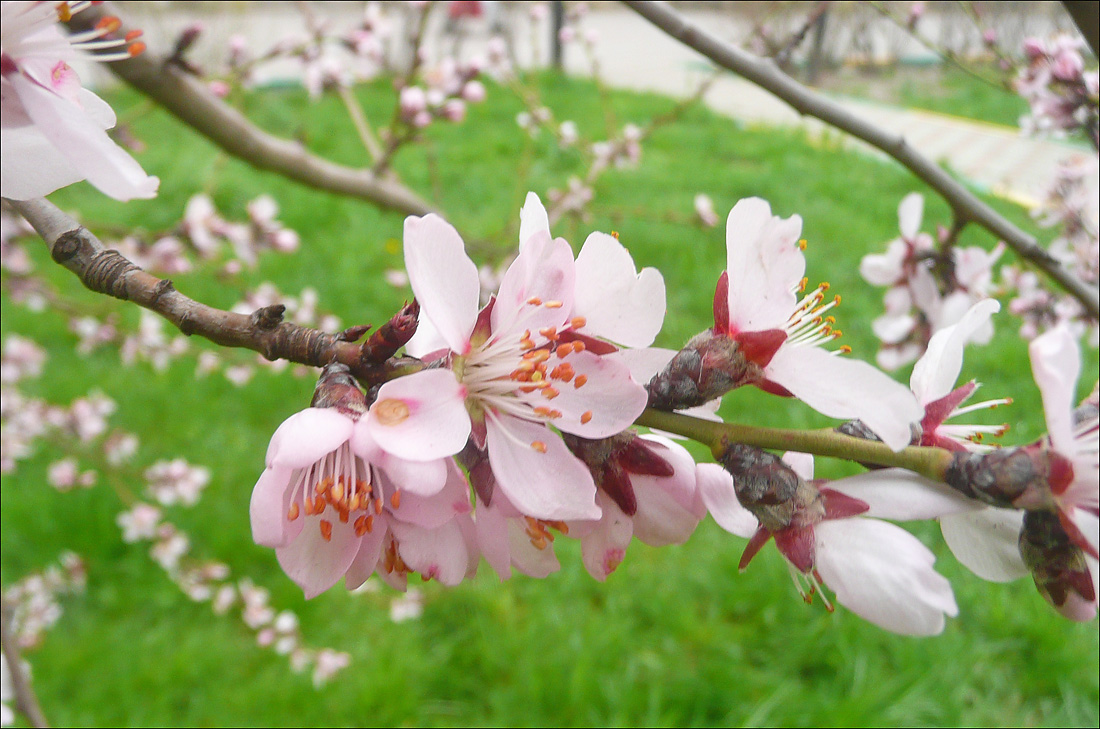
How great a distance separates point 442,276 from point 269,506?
15cm

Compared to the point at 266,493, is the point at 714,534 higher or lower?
lower

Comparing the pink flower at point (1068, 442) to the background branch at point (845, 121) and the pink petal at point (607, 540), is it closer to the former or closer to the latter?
the pink petal at point (607, 540)

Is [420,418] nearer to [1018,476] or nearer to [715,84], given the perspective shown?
[1018,476]

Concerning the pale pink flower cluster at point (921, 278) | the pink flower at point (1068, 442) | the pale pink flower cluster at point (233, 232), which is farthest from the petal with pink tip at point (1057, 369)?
the pale pink flower cluster at point (233, 232)

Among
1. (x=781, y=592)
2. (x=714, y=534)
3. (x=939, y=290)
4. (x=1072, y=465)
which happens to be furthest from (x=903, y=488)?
(x=714, y=534)

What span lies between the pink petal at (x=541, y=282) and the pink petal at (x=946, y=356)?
227 mm

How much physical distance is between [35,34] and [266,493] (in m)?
0.26

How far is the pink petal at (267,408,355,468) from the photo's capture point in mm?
408

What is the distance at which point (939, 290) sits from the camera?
1410mm

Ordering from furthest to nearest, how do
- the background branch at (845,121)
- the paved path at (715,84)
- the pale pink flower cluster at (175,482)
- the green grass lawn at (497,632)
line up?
the paved path at (715,84) < the pale pink flower cluster at (175,482) < the green grass lawn at (497,632) < the background branch at (845,121)

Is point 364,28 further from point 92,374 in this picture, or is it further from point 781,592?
point 781,592

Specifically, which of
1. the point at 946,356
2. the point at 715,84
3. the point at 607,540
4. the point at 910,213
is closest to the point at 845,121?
the point at 910,213

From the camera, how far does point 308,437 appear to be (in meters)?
0.41

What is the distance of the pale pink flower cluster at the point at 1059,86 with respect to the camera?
156cm
